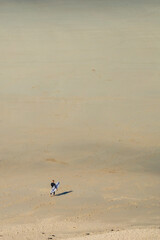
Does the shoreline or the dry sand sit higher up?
the dry sand

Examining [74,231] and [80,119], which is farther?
[80,119]

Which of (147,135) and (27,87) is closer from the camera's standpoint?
(147,135)

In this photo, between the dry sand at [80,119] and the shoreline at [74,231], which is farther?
the dry sand at [80,119]

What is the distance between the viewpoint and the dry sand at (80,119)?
13.1 metres

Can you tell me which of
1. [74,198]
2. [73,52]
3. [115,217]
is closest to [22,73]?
[73,52]

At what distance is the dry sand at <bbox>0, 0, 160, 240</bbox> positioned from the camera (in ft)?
42.9

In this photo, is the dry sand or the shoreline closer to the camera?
the shoreline

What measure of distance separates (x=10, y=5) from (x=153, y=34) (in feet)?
29.7

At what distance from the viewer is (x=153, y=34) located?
921 inches

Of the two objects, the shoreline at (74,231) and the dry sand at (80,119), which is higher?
the dry sand at (80,119)

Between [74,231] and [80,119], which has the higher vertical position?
[80,119]

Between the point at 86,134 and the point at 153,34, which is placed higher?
the point at 153,34

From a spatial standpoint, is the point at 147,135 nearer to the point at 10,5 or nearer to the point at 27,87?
the point at 27,87

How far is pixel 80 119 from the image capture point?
1819cm
